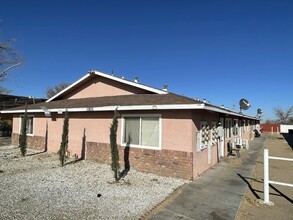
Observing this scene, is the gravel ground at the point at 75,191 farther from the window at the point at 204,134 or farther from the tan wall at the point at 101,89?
the tan wall at the point at 101,89

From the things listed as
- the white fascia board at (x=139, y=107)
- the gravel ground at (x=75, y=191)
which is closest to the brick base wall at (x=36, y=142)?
the gravel ground at (x=75, y=191)

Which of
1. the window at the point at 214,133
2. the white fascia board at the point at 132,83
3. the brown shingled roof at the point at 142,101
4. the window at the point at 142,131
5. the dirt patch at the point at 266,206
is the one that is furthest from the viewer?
the white fascia board at the point at 132,83

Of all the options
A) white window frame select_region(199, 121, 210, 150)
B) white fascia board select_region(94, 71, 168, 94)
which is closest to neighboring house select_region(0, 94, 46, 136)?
white fascia board select_region(94, 71, 168, 94)

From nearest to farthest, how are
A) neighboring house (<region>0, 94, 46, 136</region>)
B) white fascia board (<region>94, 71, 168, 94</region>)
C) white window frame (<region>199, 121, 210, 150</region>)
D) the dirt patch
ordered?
the dirt patch, white window frame (<region>199, 121, 210, 150</region>), white fascia board (<region>94, 71, 168, 94</region>), neighboring house (<region>0, 94, 46, 136</region>)

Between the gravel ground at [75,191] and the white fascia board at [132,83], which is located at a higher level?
the white fascia board at [132,83]

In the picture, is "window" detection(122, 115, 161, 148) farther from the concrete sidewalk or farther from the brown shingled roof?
the concrete sidewalk

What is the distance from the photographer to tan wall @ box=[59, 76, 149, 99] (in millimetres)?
13970

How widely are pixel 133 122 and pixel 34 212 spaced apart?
18.3 feet

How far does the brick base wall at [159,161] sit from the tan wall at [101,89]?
13.4 ft

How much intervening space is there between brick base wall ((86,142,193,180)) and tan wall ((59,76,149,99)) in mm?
4085

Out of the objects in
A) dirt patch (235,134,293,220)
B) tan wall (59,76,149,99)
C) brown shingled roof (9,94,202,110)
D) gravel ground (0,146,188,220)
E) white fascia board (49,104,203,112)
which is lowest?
dirt patch (235,134,293,220)

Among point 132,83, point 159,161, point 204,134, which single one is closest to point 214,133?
point 204,134

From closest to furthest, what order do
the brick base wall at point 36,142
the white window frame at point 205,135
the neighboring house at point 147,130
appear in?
the neighboring house at point 147,130, the white window frame at point 205,135, the brick base wall at point 36,142

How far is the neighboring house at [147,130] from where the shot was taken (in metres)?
8.86
